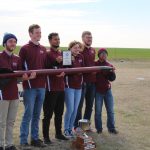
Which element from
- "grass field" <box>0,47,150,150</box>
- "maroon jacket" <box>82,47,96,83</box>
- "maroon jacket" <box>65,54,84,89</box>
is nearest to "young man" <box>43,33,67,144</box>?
"maroon jacket" <box>65,54,84,89</box>

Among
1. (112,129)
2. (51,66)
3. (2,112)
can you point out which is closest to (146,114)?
(112,129)

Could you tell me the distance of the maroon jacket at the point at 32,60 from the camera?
7664mm

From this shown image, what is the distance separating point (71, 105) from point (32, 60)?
4.72ft

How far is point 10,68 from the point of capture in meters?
7.30

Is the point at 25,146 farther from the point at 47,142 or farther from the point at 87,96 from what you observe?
the point at 87,96

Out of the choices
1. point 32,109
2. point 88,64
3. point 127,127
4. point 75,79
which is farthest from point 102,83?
point 32,109

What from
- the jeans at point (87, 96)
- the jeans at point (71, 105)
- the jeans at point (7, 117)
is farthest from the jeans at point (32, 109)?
the jeans at point (87, 96)

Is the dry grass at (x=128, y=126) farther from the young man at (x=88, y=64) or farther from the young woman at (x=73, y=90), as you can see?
the young man at (x=88, y=64)

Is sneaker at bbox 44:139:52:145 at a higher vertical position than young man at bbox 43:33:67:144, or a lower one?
lower

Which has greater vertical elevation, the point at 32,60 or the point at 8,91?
the point at 32,60

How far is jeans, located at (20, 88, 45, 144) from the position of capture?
7723 millimetres

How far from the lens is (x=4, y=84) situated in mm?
7137

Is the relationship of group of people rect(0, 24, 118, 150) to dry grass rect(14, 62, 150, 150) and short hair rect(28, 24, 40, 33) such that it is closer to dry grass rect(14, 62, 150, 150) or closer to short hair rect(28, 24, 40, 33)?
short hair rect(28, 24, 40, 33)

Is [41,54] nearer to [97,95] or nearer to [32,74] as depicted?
[32,74]
